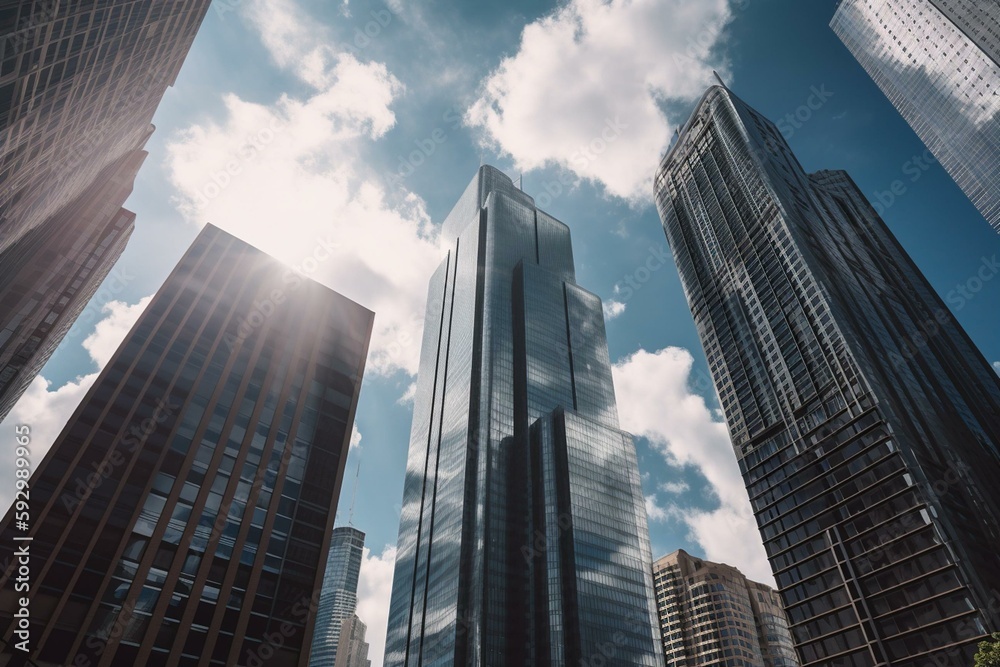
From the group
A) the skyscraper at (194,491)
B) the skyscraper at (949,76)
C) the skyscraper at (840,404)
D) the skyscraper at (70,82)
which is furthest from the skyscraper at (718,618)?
the skyscraper at (70,82)

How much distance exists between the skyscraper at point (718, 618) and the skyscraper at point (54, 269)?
494 ft

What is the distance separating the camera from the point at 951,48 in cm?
11838

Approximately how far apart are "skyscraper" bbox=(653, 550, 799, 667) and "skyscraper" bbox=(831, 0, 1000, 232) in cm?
11288

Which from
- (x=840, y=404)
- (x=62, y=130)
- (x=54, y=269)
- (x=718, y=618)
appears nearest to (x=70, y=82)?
(x=62, y=130)

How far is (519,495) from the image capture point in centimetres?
13525

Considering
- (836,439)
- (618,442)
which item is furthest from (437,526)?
(836,439)

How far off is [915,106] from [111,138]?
163 meters

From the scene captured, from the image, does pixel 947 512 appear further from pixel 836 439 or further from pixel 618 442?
pixel 618 442

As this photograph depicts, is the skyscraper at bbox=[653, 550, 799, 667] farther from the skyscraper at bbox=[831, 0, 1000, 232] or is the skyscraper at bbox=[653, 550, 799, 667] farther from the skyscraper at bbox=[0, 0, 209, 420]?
the skyscraper at bbox=[0, 0, 209, 420]

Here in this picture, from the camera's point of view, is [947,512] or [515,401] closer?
[947,512]

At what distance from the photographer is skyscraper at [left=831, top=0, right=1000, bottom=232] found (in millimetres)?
110375
